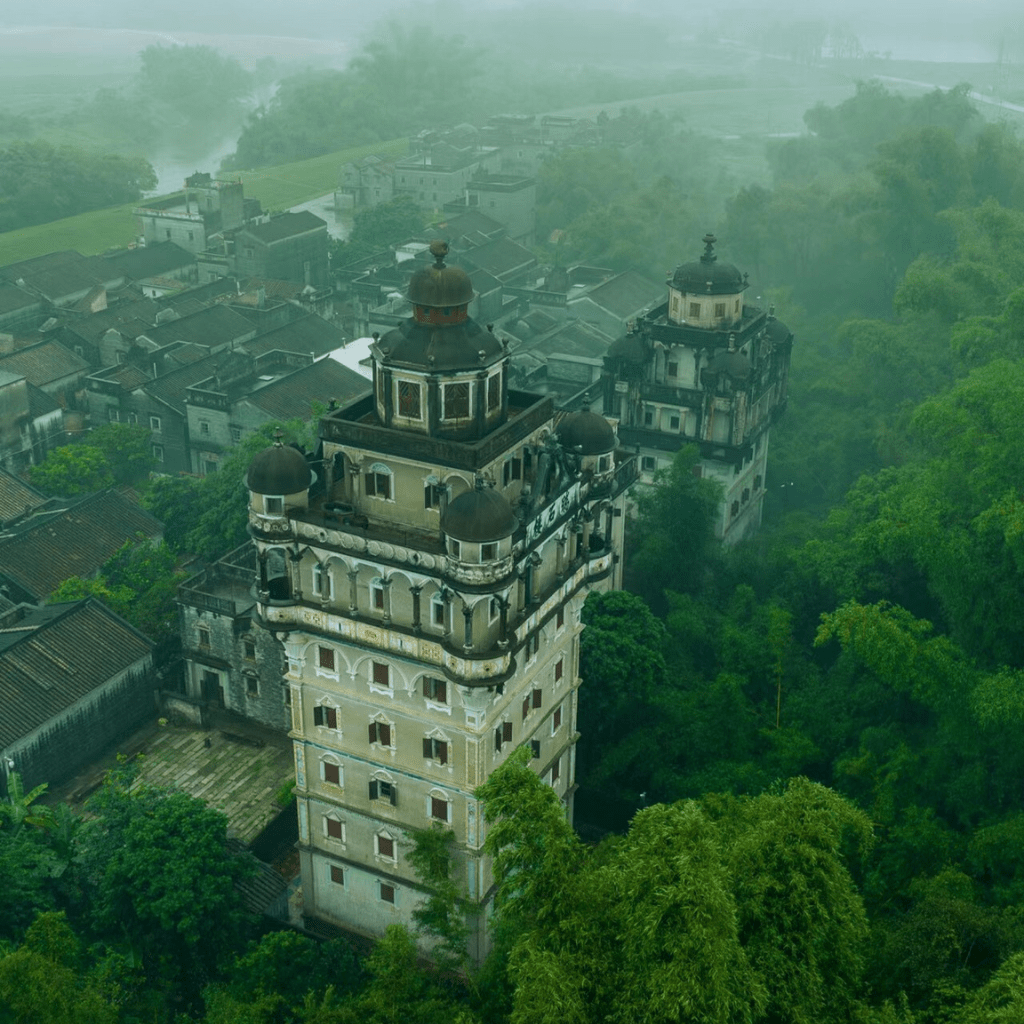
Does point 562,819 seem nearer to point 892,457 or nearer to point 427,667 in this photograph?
point 427,667

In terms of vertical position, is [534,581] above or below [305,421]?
above

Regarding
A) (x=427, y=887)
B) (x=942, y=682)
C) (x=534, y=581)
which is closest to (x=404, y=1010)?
(x=427, y=887)

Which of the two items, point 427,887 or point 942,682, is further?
point 942,682

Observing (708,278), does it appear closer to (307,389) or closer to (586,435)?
(586,435)

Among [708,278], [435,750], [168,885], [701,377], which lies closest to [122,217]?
[708,278]

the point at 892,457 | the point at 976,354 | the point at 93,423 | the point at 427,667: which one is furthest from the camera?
the point at 93,423

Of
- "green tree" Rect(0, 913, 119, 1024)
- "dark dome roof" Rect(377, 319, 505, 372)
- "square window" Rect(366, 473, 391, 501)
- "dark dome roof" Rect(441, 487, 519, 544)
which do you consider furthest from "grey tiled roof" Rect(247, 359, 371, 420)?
"green tree" Rect(0, 913, 119, 1024)

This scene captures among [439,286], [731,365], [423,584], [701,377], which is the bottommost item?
[701,377]
